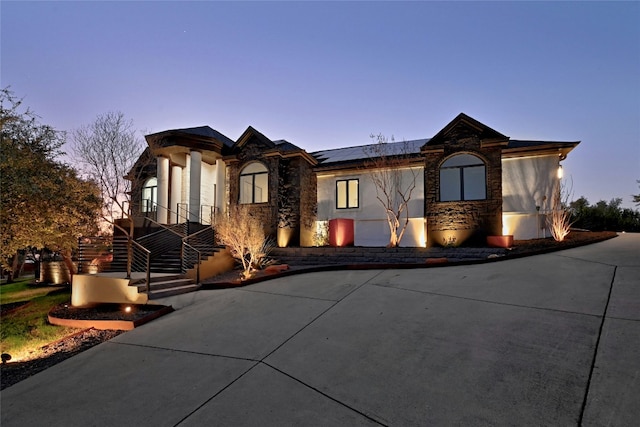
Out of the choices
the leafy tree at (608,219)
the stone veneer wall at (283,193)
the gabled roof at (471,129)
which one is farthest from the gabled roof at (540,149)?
the stone veneer wall at (283,193)

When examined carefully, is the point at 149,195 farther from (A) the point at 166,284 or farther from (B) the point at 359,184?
(B) the point at 359,184

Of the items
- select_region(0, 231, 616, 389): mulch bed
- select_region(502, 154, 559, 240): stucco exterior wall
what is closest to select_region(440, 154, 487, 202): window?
select_region(502, 154, 559, 240): stucco exterior wall

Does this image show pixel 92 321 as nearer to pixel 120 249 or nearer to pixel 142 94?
pixel 120 249

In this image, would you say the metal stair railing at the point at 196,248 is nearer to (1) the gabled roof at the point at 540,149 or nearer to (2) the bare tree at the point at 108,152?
(2) the bare tree at the point at 108,152

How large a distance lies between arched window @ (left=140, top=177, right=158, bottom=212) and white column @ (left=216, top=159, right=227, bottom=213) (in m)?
4.43

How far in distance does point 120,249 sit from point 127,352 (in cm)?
866

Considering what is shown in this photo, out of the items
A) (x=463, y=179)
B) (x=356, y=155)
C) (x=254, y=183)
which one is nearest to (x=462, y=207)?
(x=463, y=179)

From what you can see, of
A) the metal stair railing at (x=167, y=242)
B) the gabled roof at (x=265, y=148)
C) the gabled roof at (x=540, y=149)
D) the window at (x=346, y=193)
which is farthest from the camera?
the window at (x=346, y=193)

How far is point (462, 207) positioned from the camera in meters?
13.1

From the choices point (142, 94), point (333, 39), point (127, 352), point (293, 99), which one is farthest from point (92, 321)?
point (293, 99)

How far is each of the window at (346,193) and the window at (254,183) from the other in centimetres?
389

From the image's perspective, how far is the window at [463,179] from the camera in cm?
1302

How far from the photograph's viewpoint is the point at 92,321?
6465 millimetres

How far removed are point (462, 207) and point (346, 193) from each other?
5740 mm
